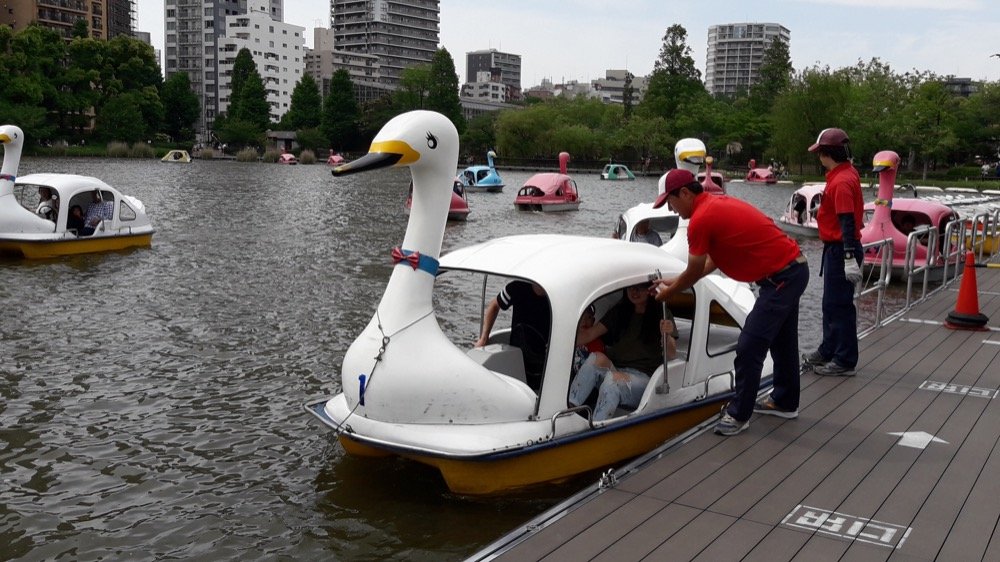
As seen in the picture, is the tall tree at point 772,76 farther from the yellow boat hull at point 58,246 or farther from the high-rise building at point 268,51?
the yellow boat hull at point 58,246

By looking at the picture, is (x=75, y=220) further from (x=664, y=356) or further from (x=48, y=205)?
(x=664, y=356)

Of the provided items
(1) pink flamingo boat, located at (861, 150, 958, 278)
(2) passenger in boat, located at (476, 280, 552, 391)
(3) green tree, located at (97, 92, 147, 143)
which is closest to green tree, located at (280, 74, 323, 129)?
(3) green tree, located at (97, 92, 147, 143)

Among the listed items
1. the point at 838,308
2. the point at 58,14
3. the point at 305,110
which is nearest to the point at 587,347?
the point at 838,308

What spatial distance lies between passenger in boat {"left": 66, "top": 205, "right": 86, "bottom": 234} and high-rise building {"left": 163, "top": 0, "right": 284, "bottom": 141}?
14152cm

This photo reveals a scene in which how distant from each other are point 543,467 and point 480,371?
2.98ft

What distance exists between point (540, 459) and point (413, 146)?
2.62 metres

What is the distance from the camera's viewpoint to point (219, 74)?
511 feet

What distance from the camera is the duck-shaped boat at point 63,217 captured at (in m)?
20.3

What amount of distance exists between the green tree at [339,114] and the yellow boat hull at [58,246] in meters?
→ 94.0

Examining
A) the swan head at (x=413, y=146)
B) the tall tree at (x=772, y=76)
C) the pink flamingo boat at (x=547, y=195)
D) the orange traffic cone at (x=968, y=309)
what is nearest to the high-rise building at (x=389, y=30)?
the tall tree at (x=772, y=76)

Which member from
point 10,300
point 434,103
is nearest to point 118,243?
point 10,300

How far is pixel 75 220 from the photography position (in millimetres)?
21516

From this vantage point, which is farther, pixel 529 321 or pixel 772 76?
pixel 772 76

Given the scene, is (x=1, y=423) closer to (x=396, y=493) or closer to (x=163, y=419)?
(x=163, y=419)
